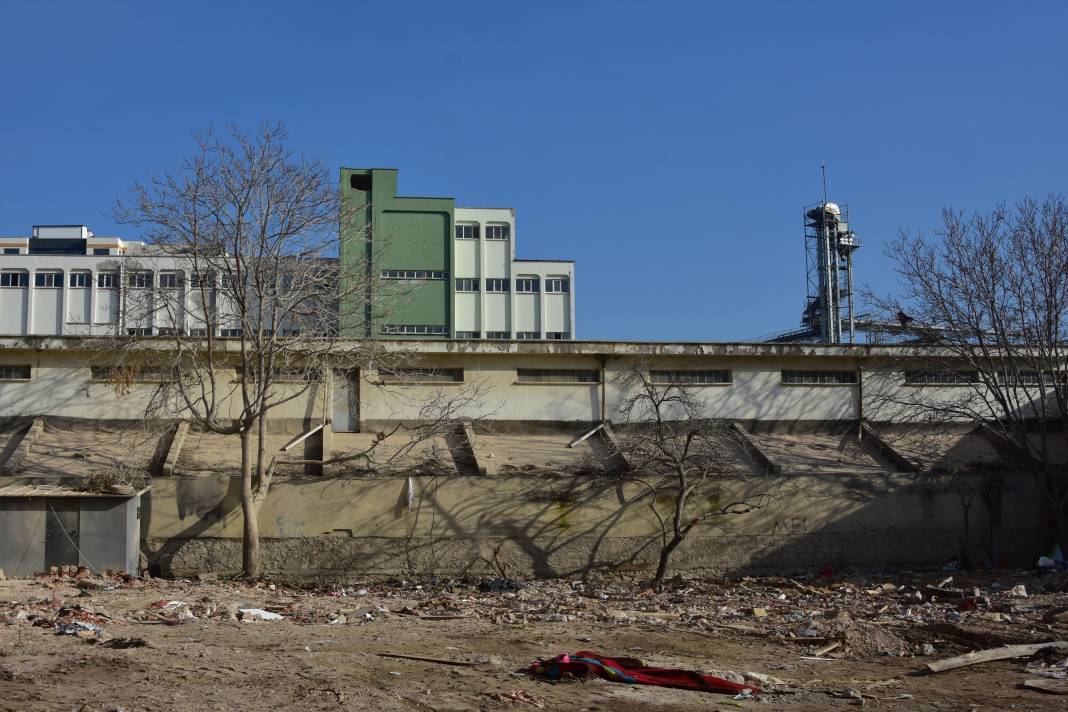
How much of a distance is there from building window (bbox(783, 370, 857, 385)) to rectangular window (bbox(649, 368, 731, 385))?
1.58m

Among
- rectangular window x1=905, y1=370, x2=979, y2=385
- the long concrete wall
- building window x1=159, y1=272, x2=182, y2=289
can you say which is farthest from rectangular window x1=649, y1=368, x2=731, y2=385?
building window x1=159, y1=272, x2=182, y2=289

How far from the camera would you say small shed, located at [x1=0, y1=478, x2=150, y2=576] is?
1702 centimetres

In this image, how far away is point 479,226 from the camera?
49.2 m

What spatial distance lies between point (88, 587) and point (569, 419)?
11.5 meters

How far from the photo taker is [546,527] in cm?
1973

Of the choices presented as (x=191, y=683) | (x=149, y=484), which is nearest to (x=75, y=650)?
(x=191, y=683)

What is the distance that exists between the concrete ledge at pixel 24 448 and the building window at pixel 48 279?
1163 inches

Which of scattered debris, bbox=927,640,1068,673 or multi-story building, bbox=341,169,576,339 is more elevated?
multi-story building, bbox=341,169,576,339

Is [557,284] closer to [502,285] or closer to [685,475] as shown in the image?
[502,285]

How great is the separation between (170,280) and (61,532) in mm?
5769

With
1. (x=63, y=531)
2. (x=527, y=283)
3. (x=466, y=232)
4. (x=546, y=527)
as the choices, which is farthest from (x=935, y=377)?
(x=466, y=232)

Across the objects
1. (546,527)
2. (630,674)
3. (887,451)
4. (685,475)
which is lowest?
(630,674)

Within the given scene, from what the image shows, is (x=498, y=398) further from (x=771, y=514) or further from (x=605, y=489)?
(x=771, y=514)

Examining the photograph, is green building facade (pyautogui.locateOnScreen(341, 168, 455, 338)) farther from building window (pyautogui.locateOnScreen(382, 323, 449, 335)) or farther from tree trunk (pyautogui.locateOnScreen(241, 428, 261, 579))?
tree trunk (pyautogui.locateOnScreen(241, 428, 261, 579))
